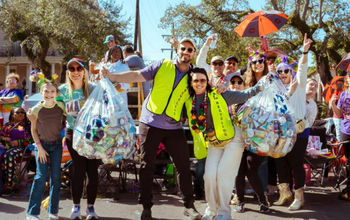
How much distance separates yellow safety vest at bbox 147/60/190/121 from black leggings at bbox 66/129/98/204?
89 cm

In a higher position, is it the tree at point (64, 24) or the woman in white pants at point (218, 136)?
the tree at point (64, 24)

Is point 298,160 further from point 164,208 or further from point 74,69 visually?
point 74,69

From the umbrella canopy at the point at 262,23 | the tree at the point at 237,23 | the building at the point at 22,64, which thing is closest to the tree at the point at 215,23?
the tree at the point at 237,23

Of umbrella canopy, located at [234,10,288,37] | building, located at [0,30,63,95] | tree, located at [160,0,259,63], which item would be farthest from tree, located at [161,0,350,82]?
building, located at [0,30,63,95]

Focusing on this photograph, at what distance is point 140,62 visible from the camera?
6219mm

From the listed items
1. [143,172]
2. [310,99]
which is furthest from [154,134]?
[310,99]

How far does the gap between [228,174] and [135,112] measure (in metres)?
3.98

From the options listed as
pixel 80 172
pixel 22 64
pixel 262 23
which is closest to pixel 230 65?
pixel 262 23

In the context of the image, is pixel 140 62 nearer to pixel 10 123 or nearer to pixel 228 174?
pixel 10 123

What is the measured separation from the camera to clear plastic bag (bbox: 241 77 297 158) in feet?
12.2

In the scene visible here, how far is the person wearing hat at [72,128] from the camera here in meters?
4.02

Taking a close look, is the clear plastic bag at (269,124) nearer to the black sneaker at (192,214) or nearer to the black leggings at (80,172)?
the black sneaker at (192,214)

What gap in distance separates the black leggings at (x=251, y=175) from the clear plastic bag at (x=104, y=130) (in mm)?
1535

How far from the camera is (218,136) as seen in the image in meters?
3.86
